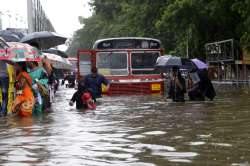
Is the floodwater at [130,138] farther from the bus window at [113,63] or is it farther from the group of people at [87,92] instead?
the bus window at [113,63]

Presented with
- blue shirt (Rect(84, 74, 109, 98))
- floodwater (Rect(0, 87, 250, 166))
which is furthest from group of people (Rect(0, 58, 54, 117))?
blue shirt (Rect(84, 74, 109, 98))

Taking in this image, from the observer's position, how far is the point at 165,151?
318 inches

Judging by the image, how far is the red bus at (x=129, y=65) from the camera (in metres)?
24.1

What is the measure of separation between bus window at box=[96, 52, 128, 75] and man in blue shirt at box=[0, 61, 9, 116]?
962 centimetres

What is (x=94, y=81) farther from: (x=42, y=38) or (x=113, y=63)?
(x=113, y=63)

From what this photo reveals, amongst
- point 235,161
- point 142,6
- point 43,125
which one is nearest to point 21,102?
point 43,125

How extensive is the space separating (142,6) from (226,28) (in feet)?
25.4

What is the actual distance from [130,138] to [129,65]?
14.6m

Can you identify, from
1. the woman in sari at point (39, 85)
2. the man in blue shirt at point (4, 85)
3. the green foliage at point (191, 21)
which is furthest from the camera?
the green foliage at point (191, 21)

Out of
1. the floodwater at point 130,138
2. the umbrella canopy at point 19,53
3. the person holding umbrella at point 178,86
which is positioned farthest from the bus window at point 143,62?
the floodwater at point 130,138

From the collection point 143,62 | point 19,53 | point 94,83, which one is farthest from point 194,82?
point 143,62

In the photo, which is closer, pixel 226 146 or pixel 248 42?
pixel 226 146

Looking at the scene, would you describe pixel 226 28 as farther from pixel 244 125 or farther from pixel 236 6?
pixel 244 125

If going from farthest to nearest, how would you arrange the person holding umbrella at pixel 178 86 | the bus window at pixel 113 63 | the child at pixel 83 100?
1. the bus window at pixel 113 63
2. the person holding umbrella at pixel 178 86
3. the child at pixel 83 100
